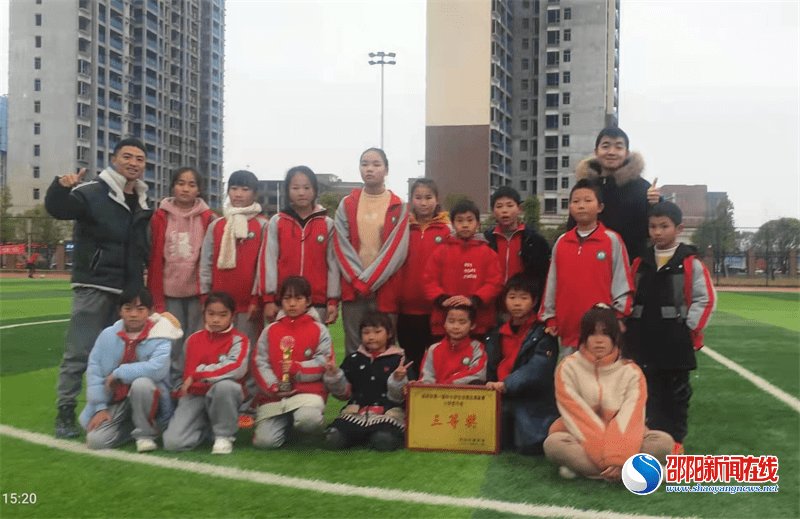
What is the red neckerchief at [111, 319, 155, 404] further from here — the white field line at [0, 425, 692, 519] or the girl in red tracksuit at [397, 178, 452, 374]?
the girl in red tracksuit at [397, 178, 452, 374]

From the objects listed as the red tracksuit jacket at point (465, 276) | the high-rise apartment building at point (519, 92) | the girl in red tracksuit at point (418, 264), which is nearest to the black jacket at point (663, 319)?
the red tracksuit jacket at point (465, 276)

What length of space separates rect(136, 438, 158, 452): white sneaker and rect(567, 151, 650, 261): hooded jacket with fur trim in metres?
3.07

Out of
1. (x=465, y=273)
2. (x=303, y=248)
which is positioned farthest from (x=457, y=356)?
(x=303, y=248)

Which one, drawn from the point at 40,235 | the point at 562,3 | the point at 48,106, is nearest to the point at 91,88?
the point at 48,106

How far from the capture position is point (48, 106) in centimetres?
5497

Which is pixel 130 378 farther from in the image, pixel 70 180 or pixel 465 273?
pixel 465 273

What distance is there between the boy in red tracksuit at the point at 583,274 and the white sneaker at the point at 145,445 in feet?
8.38

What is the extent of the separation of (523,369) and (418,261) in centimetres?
119

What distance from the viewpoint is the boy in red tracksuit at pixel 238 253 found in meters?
5.04

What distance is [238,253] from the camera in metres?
5.11

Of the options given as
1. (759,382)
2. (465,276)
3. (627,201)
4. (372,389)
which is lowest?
(759,382)

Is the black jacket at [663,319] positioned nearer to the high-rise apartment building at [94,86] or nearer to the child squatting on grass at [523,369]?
the child squatting on grass at [523,369]

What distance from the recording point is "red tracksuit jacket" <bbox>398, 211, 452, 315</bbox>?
16.8 ft

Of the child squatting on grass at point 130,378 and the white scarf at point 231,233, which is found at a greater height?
the white scarf at point 231,233
